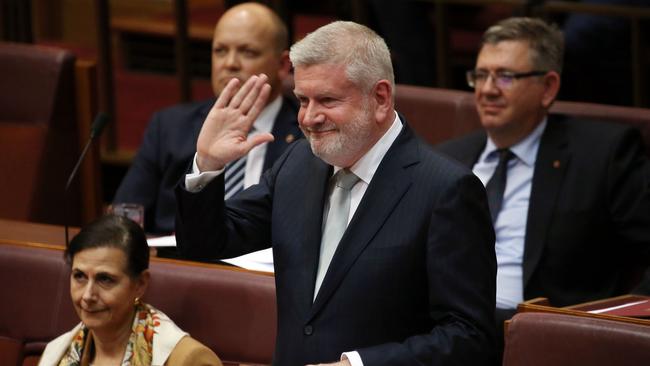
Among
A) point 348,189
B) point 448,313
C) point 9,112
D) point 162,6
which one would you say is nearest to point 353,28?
point 348,189

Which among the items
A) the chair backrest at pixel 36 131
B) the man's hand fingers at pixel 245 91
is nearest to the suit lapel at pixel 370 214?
the man's hand fingers at pixel 245 91

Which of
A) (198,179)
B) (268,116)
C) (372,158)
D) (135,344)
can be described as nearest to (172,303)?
(135,344)

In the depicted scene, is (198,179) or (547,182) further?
(547,182)

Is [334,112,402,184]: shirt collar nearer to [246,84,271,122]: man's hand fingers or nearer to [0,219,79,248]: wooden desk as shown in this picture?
[246,84,271,122]: man's hand fingers

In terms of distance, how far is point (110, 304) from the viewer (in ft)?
7.50

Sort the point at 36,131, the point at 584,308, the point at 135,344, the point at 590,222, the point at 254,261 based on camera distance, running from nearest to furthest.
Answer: the point at 584,308 → the point at 135,344 → the point at 254,261 → the point at 590,222 → the point at 36,131

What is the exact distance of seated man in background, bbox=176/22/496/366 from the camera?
180 cm

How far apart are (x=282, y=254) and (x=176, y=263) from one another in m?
0.52

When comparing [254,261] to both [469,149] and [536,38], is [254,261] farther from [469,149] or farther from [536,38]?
[536,38]

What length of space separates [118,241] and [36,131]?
3.10ft

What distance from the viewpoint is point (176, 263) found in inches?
95.3

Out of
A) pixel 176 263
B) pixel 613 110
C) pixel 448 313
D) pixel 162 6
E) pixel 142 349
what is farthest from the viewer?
pixel 162 6

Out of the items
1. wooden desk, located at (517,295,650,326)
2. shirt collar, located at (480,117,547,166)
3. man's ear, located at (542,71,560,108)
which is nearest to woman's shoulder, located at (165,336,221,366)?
wooden desk, located at (517,295,650,326)

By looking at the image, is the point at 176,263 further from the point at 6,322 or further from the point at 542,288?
the point at 542,288
